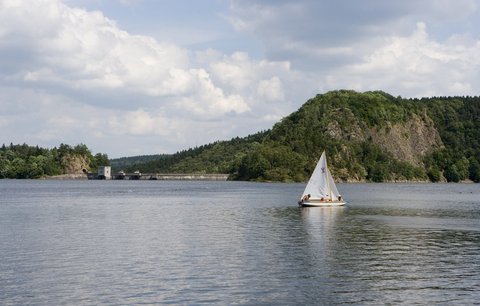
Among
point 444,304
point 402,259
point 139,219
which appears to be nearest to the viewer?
point 444,304

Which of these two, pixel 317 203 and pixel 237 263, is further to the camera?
pixel 317 203

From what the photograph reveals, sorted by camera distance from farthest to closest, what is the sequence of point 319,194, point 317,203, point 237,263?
point 319,194 → point 317,203 → point 237,263

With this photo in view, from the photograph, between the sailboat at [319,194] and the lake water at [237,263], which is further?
the sailboat at [319,194]

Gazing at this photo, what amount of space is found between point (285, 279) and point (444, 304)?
11106mm

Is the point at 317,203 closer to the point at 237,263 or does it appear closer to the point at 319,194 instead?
the point at 319,194

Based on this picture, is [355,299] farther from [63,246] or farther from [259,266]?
[63,246]

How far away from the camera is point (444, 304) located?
37094mm

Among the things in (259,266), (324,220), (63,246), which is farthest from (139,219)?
(259,266)

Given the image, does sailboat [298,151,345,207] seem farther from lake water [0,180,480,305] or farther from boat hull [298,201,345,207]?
lake water [0,180,480,305]

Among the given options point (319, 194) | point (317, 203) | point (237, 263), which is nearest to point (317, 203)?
point (317, 203)

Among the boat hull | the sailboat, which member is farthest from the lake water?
the sailboat

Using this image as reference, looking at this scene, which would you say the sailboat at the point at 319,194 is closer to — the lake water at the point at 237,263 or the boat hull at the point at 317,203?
the boat hull at the point at 317,203

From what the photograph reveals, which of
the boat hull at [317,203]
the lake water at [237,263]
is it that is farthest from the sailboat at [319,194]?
the lake water at [237,263]

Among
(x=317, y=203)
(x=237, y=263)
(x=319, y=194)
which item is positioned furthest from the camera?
(x=319, y=194)
